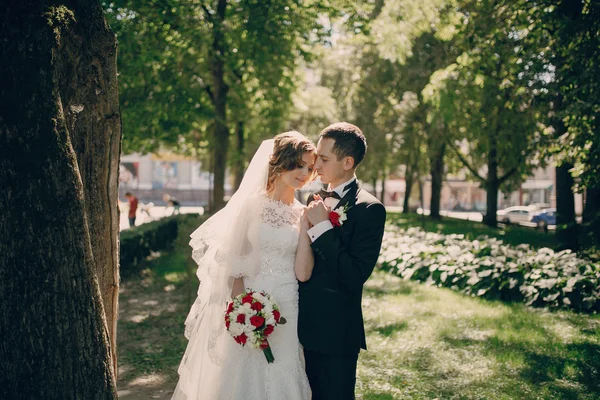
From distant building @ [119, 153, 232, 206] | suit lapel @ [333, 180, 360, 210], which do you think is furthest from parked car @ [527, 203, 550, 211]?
suit lapel @ [333, 180, 360, 210]

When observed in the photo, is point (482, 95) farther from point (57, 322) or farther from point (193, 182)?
point (193, 182)

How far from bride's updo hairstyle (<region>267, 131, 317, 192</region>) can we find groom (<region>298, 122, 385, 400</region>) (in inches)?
5.5

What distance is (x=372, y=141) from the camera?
32250mm

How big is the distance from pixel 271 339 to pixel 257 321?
349mm

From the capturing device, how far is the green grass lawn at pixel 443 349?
19.7 feet

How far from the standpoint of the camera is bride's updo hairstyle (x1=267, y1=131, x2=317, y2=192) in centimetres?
396

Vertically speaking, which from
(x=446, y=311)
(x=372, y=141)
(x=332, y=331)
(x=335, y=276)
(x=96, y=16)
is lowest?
(x=446, y=311)

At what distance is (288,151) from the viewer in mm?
3971

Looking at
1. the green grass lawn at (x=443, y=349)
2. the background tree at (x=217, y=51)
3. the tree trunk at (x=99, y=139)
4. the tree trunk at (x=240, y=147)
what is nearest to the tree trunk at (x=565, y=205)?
the green grass lawn at (x=443, y=349)

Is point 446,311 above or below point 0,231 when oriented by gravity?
below

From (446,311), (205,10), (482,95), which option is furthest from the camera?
(482,95)

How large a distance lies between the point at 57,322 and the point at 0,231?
55cm

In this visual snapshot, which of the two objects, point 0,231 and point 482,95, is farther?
point 482,95

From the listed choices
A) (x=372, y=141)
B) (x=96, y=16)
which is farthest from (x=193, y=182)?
(x=96, y=16)
